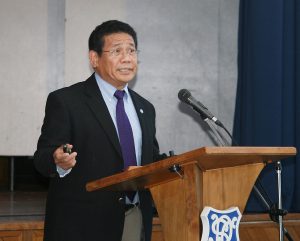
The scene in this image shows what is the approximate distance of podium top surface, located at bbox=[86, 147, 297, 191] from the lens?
1.64 meters

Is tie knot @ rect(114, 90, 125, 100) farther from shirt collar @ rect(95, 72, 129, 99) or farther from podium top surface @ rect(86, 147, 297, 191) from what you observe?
podium top surface @ rect(86, 147, 297, 191)

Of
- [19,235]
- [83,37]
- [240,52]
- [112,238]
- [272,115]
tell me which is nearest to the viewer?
[112,238]

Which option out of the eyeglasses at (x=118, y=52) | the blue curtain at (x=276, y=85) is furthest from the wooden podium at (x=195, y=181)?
the blue curtain at (x=276, y=85)

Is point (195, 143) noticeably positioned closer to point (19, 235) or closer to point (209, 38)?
point (209, 38)

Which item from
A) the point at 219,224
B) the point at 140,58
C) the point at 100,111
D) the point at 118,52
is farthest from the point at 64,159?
the point at 140,58

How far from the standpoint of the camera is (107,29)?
96.9 inches

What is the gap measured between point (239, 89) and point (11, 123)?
2.17 meters

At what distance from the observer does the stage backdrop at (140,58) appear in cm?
539

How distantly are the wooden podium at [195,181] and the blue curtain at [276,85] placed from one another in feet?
8.40

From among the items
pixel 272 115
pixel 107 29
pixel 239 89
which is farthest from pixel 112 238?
pixel 239 89

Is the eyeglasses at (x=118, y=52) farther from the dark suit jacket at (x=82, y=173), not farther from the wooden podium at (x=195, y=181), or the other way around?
the wooden podium at (x=195, y=181)

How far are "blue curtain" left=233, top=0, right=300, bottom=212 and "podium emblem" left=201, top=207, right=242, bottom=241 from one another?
268 centimetres

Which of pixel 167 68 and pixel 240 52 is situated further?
pixel 167 68

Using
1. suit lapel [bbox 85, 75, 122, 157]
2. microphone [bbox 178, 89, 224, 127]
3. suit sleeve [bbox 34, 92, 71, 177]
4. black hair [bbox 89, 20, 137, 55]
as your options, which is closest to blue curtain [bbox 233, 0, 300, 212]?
microphone [bbox 178, 89, 224, 127]
